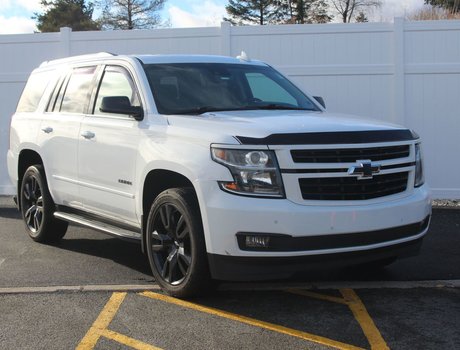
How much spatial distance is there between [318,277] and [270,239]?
157 centimetres

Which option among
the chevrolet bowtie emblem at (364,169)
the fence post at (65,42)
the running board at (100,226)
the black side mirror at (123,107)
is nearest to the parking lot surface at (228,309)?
the running board at (100,226)

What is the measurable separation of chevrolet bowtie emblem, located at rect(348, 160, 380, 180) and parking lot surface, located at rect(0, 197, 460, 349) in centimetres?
106

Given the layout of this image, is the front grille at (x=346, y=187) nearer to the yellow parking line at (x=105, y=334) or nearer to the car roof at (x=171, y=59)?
the yellow parking line at (x=105, y=334)

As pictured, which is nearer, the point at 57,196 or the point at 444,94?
the point at 57,196

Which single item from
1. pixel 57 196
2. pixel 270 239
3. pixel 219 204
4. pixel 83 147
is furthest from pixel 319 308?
pixel 57 196

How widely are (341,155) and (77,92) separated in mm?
3236

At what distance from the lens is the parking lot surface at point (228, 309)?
3.95 metres

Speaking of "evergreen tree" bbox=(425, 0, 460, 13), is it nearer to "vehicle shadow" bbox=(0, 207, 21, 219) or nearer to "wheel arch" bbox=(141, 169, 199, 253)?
"vehicle shadow" bbox=(0, 207, 21, 219)

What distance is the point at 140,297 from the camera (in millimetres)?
4867

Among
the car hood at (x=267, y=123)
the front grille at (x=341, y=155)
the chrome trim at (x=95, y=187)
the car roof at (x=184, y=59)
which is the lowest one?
the chrome trim at (x=95, y=187)

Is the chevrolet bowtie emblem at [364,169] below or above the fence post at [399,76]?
below

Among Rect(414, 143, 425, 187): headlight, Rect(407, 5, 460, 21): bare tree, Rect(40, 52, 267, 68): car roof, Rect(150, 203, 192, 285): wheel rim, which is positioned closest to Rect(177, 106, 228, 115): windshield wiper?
Rect(40, 52, 267, 68): car roof

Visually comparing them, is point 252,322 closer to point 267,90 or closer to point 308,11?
point 267,90

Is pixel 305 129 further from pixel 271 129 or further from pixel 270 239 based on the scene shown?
pixel 270 239
